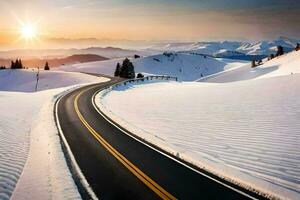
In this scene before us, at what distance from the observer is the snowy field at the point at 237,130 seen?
Result: 44.9 feet

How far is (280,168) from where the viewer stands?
45.4 ft

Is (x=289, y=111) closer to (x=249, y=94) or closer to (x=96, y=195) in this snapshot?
(x=249, y=94)

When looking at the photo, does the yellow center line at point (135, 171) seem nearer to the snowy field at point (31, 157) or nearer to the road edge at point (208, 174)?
the road edge at point (208, 174)

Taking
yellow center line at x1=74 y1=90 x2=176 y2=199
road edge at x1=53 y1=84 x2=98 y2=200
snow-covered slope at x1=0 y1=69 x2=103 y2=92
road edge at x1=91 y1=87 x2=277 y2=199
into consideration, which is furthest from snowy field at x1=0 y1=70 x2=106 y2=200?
snow-covered slope at x1=0 y1=69 x2=103 y2=92

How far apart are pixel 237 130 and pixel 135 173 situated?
28.7 feet

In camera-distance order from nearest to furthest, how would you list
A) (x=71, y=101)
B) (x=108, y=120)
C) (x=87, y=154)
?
(x=87, y=154), (x=108, y=120), (x=71, y=101)

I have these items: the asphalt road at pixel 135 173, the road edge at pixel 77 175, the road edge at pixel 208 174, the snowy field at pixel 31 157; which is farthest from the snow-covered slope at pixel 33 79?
the road edge at pixel 208 174

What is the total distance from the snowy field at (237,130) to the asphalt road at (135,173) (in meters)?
1.01

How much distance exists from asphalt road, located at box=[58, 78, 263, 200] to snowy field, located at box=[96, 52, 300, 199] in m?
1.01

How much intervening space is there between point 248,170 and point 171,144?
5.74 meters

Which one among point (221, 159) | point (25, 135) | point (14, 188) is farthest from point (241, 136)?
point (25, 135)

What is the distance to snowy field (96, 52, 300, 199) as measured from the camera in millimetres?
13680

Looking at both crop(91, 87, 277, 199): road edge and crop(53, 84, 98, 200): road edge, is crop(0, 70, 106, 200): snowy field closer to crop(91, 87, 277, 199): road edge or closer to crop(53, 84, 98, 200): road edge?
crop(53, 84, 98, 200): road edge

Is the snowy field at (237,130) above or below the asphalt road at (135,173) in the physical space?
above
